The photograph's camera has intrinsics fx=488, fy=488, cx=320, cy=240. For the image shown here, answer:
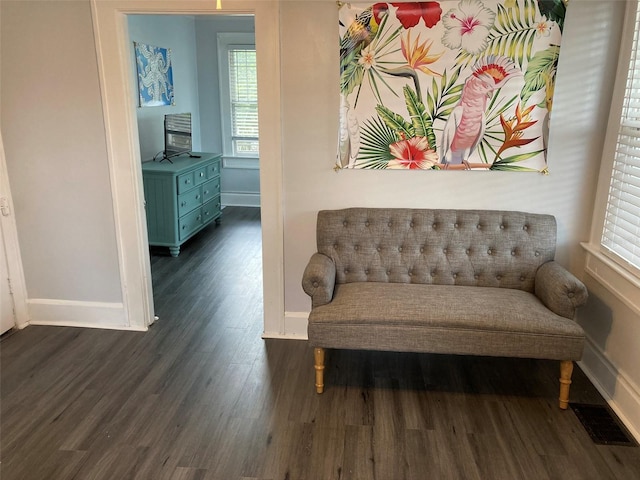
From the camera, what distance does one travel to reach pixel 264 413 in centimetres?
248

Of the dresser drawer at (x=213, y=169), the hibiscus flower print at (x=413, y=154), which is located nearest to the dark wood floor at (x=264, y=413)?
the hibiscus flower print at (x=413, y=154)

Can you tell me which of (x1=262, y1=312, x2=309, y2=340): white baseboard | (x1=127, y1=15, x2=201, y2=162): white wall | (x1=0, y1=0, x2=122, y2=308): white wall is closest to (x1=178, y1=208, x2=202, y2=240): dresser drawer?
(x1=127, y1=15, x2=201, y2=162): white wall

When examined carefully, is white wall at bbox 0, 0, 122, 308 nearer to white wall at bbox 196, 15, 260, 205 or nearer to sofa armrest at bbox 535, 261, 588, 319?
sofa armrest at bbox 535, 261, 588, 319

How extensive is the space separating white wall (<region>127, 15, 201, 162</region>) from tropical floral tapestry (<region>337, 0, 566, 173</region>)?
9.11 feet

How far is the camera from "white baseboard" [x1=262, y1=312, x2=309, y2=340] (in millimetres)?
3271

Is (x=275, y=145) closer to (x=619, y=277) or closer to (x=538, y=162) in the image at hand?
(x=538, y=162)

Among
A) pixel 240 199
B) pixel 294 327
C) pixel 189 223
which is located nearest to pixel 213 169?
pixel 189 223

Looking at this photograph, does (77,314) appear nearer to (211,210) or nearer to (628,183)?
(211,210)

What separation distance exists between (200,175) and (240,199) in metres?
1.74

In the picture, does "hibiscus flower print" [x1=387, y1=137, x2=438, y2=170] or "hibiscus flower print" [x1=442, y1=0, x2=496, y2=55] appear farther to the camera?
"hibiscus flower print" [x1=387, y1=137, x2=438, y2=170]

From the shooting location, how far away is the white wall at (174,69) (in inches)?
200

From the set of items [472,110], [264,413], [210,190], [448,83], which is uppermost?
[448,83]

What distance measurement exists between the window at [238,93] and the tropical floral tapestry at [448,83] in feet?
12.7

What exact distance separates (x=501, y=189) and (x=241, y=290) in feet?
7.17
